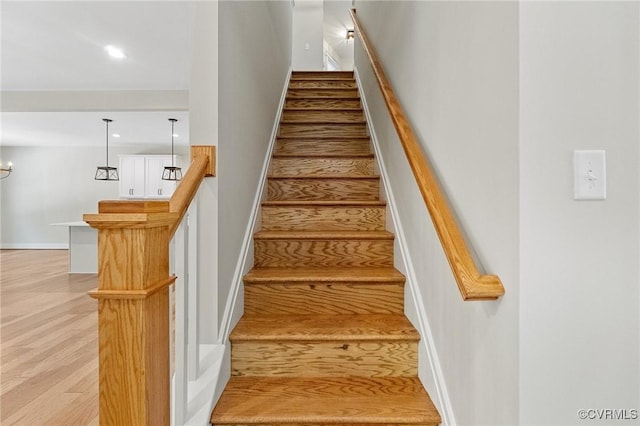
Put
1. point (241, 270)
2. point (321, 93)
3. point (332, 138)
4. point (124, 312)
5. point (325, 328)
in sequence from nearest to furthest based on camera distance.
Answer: point (124, 312) < point (325, 328) < point (241, 270) < point (332, 138) < point (321, 93)

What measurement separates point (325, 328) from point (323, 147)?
1743mm

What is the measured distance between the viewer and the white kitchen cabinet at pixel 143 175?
8523 millimetres

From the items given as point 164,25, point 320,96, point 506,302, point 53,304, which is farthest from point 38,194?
point 506,302

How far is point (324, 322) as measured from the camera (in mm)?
1671

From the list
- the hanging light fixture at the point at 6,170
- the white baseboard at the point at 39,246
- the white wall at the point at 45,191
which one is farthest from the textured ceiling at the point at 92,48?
the white baseboard at the point at 39,246

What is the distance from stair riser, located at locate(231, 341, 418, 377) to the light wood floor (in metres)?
0.99

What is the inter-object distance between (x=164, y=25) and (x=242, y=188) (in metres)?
2.26

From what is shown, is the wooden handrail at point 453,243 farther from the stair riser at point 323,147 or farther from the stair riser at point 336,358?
the stair riser at point 323,147

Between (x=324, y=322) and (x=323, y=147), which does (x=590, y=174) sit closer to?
(x=324, y=322)

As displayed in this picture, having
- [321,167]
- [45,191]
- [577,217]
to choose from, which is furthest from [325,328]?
[45,191]

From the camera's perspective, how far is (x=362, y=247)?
2.05m

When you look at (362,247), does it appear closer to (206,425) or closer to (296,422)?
(296,422)
